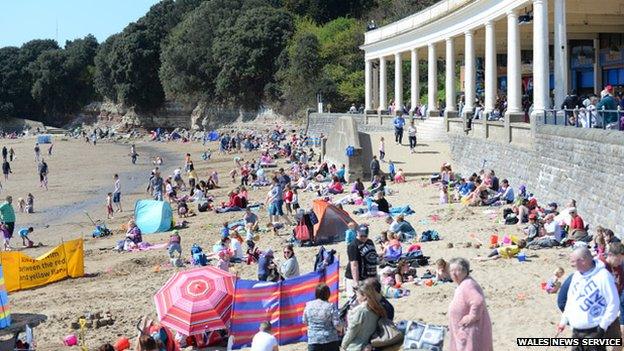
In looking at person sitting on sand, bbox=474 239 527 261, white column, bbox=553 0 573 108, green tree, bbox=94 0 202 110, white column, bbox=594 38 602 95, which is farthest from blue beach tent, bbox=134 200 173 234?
green tree, bbox=94 0 202 110

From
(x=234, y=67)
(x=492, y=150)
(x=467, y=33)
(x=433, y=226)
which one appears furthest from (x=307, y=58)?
(x=433, y=226)

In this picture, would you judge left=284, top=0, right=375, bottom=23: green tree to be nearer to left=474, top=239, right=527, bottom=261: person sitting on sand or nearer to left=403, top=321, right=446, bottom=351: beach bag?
left=474, top=239, right=527, bottom=261: person sitting on sand

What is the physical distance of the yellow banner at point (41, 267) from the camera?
17141 millimetres

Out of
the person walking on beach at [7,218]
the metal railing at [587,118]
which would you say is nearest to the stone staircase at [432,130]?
the metal railing at [587,118]

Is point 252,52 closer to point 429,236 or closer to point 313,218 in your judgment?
point 313,218

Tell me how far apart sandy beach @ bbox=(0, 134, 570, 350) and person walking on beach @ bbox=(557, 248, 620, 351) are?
10.9 feet

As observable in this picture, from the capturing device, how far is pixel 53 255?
18.0 m

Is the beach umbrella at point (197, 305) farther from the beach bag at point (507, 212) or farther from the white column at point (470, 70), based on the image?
the white column at point (470, 70)

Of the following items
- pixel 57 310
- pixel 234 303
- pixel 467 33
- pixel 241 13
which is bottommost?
pixel 57 310

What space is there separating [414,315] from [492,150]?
1512 cm

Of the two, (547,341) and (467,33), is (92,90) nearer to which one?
(467,33)

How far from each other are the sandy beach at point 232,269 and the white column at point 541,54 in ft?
14.3

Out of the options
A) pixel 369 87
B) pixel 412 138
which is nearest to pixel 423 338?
pixel 412 138

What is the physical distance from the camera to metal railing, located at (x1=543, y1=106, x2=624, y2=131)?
16.9 meters
